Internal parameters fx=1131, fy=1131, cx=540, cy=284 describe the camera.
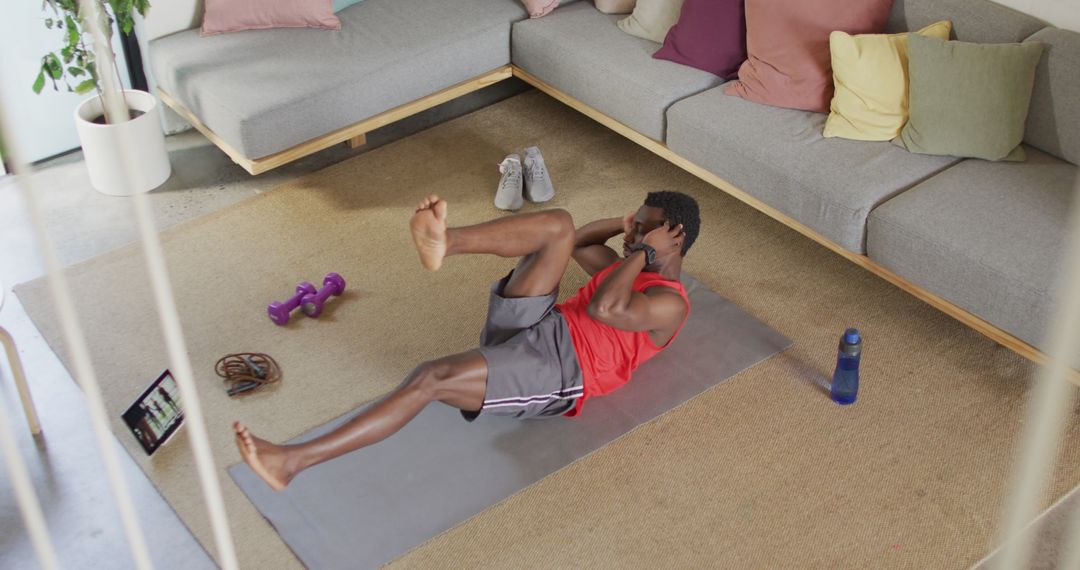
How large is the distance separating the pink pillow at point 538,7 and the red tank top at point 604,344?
1598mm

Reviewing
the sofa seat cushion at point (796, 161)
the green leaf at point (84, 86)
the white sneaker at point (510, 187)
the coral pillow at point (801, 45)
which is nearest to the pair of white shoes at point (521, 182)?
the white sneaker at point (510, 187)

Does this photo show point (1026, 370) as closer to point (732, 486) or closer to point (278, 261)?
point (732, 486)

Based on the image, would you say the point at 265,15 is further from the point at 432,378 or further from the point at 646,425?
the point at 646,425

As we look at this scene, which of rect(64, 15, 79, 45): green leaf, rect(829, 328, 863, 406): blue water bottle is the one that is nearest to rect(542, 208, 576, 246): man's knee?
rect(829, 328, 863, 406): blue water bottle

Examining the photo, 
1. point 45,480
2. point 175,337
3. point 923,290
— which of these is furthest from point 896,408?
point 175,337

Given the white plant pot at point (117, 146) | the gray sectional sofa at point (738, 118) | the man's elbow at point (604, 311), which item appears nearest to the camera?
the man's elbow at point (604, 311)

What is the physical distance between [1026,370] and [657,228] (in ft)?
3.92

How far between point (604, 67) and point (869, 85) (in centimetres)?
95

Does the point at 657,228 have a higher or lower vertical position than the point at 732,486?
higher

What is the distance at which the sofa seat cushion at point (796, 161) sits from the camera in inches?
132

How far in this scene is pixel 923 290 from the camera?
3.27 metres

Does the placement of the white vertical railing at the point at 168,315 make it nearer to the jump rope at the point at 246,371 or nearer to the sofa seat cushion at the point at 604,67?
the jump rope at the point at 246,371

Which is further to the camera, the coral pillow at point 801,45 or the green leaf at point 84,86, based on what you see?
the green leaf at point 84,86

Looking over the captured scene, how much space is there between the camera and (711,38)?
3.98 m
